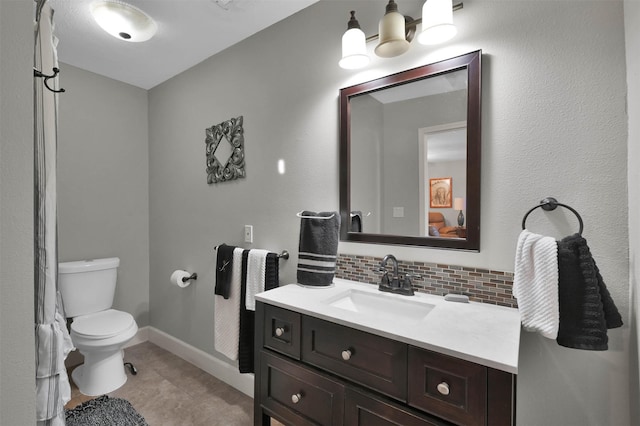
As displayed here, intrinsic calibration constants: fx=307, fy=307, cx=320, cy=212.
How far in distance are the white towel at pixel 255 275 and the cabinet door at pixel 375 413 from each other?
893mm

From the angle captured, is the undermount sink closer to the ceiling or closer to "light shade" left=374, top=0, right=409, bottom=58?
"light shade" left=374, top=0, right=409, bottom=58

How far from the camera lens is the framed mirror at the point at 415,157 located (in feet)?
4.28

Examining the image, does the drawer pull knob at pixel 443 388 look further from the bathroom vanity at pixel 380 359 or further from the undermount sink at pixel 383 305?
the undermount sink at pixel 383 305

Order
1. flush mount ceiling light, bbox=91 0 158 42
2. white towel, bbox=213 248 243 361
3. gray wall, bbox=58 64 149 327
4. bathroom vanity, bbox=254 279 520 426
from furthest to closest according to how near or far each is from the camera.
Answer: gray wall, bbox=58 64 149 327
white towel, bbox=213 248 243 361
flush mount ceiling light, bbox=91 0 158 42
bathroom vanity, bbox=254 279 520 426

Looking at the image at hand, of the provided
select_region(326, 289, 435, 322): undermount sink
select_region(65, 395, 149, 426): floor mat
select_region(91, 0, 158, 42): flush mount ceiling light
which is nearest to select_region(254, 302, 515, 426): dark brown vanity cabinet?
select_region(326, 289, 435, 322): undermount sink

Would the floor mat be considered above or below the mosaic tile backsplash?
below

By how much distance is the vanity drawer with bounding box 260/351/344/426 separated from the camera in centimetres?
116

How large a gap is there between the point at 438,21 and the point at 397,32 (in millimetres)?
179

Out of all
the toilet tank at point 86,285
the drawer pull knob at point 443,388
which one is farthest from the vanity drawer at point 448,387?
the toilet tank at point 86,285

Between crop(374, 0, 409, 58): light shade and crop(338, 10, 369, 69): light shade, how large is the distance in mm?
119

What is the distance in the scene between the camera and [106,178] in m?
2.71

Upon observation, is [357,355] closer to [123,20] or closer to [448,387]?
[448,387]

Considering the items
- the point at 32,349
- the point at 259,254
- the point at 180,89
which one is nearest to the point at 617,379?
the point at 259,254

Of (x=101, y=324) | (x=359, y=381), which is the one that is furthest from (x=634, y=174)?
(x=101, y=324)
